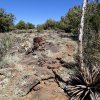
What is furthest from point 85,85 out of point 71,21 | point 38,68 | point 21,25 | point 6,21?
point 21,25

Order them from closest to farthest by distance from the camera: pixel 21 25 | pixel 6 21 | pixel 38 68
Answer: pixel 38 68 → pixel 6 21 → pixel 21 25

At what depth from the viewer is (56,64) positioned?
17.3m

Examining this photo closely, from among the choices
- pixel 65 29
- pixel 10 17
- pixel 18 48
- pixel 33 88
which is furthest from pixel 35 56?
pixel 10 17

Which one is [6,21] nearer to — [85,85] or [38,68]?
[38,68]

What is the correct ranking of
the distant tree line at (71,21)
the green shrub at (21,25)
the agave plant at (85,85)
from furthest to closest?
the green shrub at (21,25), the distant tree line at (71,21), the agave plant at (85,85)

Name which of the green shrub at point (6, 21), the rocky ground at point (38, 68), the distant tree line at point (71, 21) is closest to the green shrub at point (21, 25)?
the distant tree line at point (71, 21)

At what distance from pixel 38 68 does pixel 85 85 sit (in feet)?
11.8

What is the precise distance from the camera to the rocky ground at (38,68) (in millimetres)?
14344

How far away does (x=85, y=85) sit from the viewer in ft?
47.3

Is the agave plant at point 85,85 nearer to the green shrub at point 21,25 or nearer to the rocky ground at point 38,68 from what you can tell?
the rocky ground at point 38,68

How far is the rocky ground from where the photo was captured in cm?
1434

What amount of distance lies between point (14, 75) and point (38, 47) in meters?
4.92

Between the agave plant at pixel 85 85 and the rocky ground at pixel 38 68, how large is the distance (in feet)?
1.51

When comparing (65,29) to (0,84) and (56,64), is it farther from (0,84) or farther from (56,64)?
(0,84)
